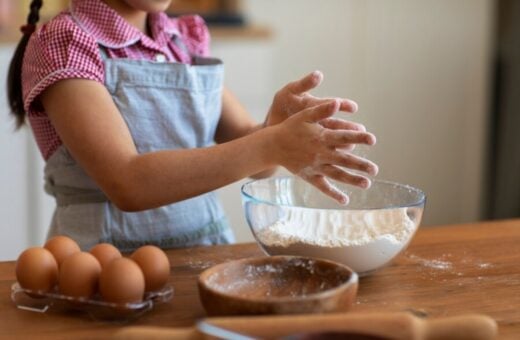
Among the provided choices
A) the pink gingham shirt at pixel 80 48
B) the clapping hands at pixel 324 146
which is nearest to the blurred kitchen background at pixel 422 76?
the pink gingham shirt at pixel 80 48

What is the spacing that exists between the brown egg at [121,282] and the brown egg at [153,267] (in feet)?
0.09

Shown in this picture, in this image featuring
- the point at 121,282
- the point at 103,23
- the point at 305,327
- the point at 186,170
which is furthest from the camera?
the point at 103,23

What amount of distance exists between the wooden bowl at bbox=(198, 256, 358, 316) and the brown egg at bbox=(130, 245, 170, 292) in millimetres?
65

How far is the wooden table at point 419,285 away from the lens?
0.87m

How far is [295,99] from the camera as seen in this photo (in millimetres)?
1166

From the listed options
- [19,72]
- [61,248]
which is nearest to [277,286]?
[61,248]

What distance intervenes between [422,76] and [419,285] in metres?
2.09

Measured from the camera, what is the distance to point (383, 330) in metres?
0.74

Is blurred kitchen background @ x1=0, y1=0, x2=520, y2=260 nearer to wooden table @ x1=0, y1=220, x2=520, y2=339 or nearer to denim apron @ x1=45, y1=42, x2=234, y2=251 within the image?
denim apron @ x1=45, y1=42, x2=234, y2=251

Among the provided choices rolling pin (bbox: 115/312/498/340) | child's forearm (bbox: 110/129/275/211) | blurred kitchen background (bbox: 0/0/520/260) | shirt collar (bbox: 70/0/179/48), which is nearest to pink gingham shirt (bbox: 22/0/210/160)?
shirt collar (bbox: 70/0/179/48)

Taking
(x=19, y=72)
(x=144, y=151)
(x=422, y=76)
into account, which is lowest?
(x=422, y=76)

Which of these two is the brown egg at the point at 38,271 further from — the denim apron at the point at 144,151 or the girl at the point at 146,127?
the denim apron at the point at 144,151

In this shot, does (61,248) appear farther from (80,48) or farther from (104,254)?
(80,48)

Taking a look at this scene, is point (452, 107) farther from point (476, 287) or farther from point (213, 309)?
point (213, 309)
